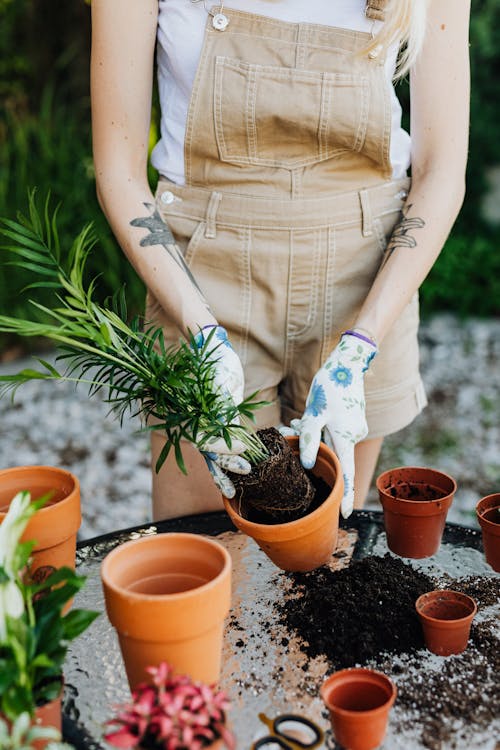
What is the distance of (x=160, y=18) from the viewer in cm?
161

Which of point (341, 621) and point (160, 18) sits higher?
point (160, 18)

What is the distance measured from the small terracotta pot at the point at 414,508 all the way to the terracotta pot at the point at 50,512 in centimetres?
55

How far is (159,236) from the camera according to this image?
65.8 inches

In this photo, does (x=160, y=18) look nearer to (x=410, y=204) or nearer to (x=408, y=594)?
(x=410, y=204)

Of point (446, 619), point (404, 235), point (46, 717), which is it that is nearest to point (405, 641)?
point (446, 619)

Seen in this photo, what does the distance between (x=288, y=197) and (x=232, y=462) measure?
0.59 meters

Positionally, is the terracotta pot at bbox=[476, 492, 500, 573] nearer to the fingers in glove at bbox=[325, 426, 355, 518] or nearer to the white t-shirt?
the fingers in glove at bbox=[325, 426, 355, 518]

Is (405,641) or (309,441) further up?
(309,441)

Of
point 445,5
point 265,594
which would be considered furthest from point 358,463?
point 445,5

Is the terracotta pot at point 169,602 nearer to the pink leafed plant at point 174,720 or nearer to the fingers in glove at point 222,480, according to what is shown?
the pink leafed plant at point 174,720

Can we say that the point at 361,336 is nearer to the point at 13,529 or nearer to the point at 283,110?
the point at 283,110

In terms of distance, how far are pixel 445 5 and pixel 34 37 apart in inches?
171

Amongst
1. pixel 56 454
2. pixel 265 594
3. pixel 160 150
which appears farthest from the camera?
pixel 56 454

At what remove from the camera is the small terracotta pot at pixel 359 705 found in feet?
3.40
